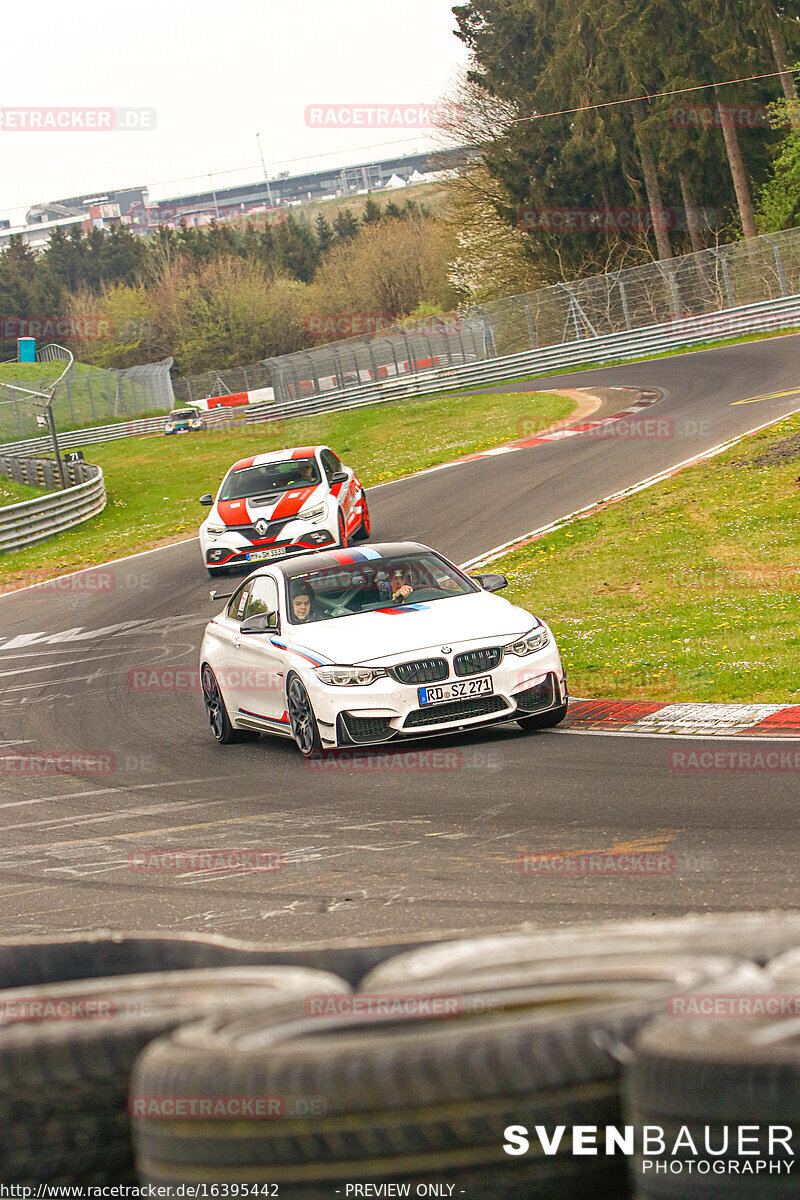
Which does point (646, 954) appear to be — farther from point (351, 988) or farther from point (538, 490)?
point (538, 490)

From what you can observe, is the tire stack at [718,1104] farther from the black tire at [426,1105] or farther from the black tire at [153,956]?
the black tire at [153,956]

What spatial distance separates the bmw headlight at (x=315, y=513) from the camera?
20.1 metres

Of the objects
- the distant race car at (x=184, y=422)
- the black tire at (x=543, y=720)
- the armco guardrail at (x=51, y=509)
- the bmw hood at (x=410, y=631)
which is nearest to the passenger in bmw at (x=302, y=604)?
the bmw hood at (x=410, y=631)

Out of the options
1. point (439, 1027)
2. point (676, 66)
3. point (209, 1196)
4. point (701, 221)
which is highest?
point (676, 66)

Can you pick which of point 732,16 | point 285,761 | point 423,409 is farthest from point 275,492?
point 732,16

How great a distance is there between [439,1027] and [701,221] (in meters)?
58.6

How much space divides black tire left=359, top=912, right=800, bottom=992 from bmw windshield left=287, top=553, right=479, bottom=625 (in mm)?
7205

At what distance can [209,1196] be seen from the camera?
2568 mm

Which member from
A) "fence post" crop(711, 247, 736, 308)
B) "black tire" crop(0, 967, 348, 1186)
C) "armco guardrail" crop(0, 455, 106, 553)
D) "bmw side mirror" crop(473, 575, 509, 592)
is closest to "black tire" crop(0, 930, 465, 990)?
"black tire" crop(0, 967, 348, 1186)

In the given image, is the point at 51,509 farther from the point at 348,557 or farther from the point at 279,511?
the point at 348,557

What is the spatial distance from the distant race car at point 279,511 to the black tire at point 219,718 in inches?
331

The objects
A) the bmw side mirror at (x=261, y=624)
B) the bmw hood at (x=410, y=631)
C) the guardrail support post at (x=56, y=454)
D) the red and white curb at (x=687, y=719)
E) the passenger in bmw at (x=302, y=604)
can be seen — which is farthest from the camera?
the guardrail support post at (x=56, y=454)

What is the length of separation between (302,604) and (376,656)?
1.39m

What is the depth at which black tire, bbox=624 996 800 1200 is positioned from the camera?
230cm
